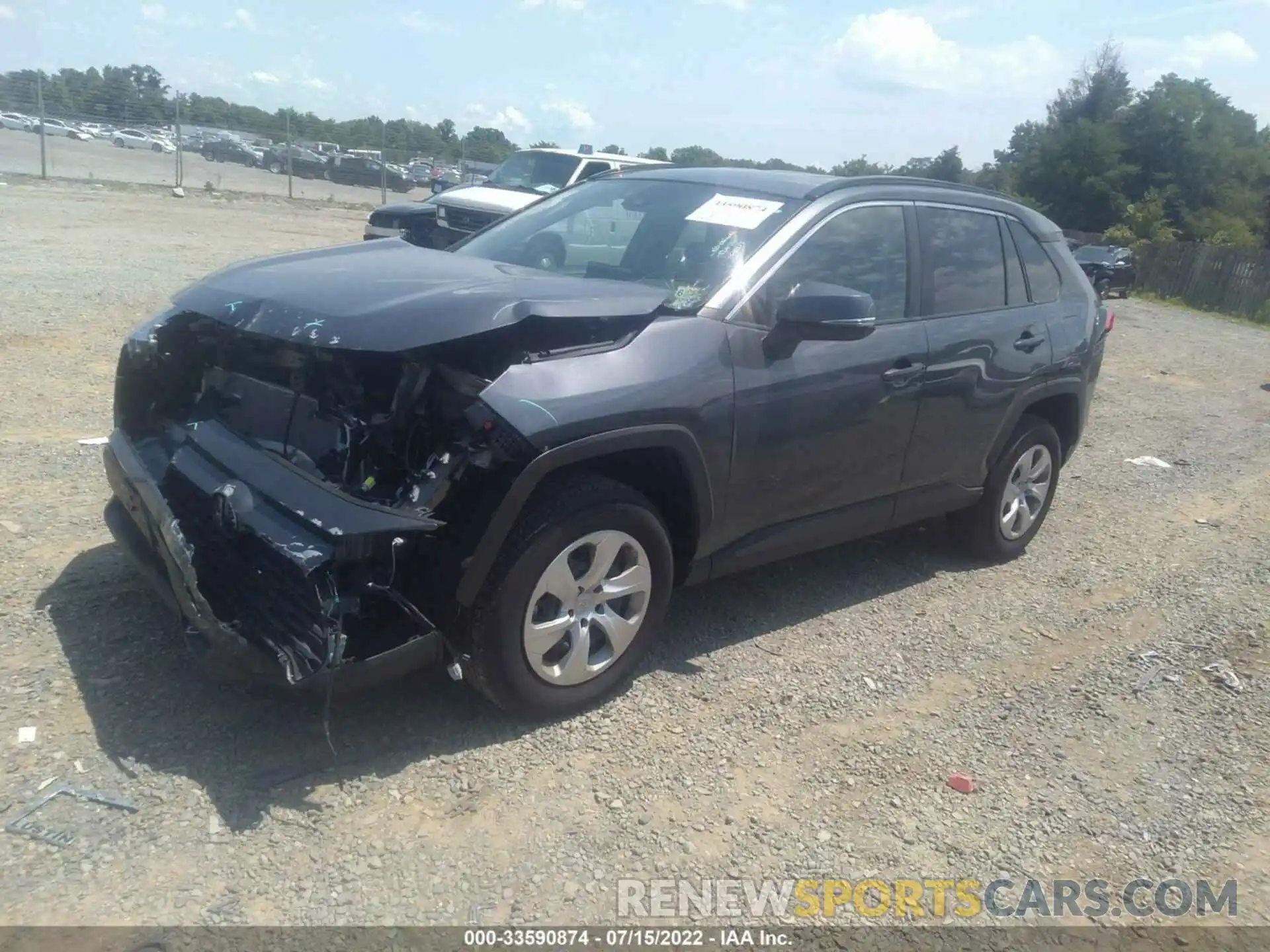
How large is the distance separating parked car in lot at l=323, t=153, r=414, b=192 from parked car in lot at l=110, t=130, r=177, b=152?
579cm

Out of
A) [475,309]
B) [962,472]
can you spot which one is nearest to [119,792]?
[475,309]

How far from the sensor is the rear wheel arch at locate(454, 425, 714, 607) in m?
3.15

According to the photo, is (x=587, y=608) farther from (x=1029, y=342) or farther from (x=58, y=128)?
(x=58, y=128)

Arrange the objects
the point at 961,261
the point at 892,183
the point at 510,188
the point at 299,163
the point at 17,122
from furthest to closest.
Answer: the point at 299,163
the point at 17,122
the point at 510,188
the point at 961,261
the point at 892,183

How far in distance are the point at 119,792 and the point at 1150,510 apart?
251 inches

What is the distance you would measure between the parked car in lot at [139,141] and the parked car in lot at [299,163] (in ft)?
10.9

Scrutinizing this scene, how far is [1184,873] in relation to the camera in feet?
10.6

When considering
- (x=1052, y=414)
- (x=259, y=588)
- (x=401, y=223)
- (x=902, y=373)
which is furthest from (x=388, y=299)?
(x=401, y=223)

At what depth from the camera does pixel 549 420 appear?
3.22 metres

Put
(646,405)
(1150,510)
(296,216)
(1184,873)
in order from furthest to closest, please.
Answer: (296,216), (1150,510), (646,405), (1184,873)

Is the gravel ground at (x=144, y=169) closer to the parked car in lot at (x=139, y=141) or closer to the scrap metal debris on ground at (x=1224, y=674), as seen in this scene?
the parked car in lot at (x=139, y=141)

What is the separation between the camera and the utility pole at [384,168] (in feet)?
110

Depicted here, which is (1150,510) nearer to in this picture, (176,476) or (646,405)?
(646,405)

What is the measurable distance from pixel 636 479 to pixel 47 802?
2065mm
